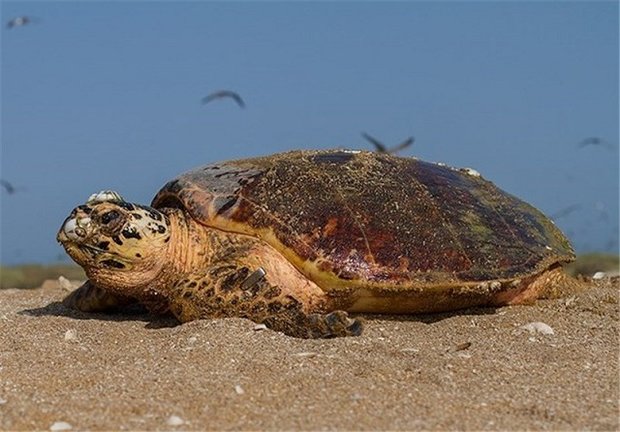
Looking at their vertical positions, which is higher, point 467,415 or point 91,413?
point 467,415

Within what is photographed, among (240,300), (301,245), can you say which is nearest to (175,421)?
(240,300)

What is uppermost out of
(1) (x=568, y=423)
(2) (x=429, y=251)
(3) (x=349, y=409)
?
(2) (x=429, y=251)

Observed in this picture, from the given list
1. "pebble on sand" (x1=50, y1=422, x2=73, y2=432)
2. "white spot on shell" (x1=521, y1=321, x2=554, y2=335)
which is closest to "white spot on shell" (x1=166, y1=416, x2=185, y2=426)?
"pebble on sand" (x1=50, y1=422, x2=73, y2=432)

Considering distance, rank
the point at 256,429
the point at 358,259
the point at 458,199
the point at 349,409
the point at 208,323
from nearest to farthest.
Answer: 1. the point at 256,429
2. the point at 349,409
3. the point at 208,323
4. the point at 358,259
5. the point at 458,199

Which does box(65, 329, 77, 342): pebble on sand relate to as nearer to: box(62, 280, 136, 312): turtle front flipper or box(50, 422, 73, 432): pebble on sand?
box(62, 280, 136, 312): turtle front flipper

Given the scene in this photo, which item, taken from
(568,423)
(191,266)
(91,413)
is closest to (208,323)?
(191,266)

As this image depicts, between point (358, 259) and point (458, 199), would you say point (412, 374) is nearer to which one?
point (358, 259)

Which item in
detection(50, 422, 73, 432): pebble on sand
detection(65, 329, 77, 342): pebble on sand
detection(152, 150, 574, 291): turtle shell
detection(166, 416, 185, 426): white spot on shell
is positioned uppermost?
detection(152, 150, 574, 291): turtle shell
